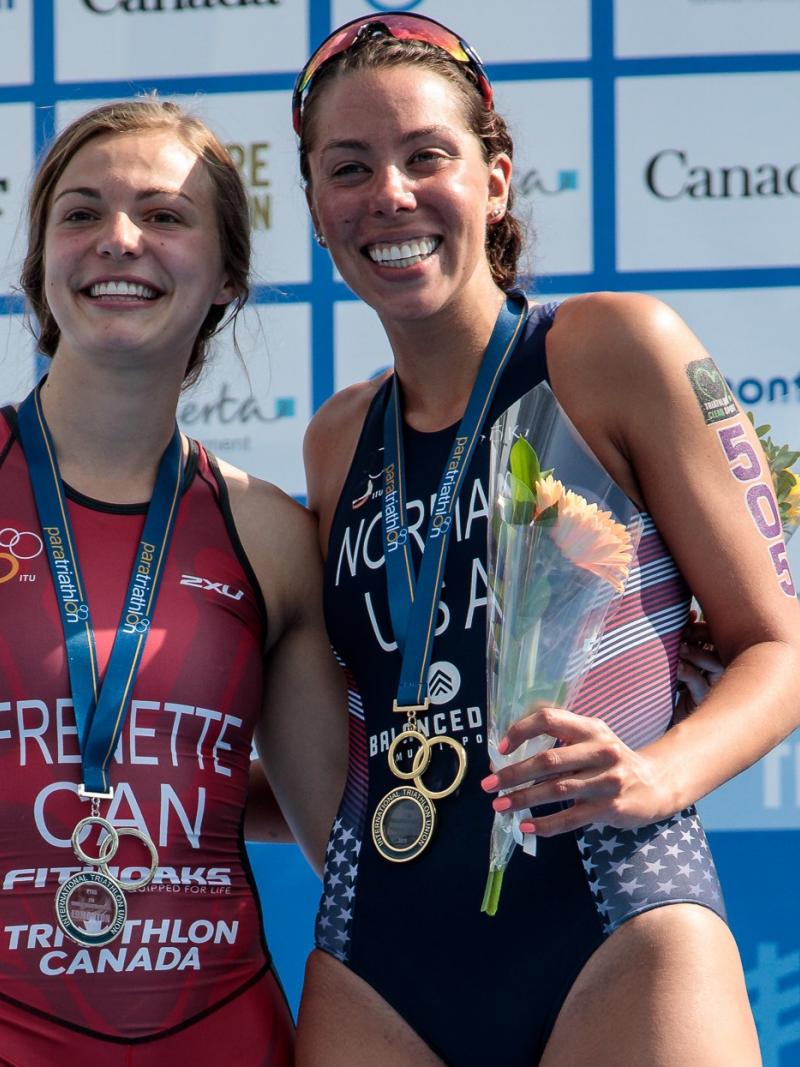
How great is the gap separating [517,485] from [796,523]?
0.67m

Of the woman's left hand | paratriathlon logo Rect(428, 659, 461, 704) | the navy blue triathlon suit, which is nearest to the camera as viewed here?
the woman's left hand

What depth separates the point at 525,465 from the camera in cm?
146

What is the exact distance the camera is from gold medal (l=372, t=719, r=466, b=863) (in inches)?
69.9

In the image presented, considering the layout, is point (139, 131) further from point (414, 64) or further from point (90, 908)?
point (90, 908)

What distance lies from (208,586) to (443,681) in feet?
1.29

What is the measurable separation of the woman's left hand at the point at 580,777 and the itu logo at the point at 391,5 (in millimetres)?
2238

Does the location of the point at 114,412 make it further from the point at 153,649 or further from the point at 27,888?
the point at 27,888

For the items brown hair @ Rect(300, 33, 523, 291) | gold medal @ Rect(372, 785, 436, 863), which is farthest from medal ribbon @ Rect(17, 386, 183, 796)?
brown hair @ Rect(300, 33, 523, 291)

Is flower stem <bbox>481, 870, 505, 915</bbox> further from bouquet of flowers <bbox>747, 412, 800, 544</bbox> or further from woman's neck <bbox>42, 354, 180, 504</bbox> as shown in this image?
woman's neck <bbox>42, 354, 180, 504</bbox>

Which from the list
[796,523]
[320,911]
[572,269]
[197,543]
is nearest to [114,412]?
[197,543]

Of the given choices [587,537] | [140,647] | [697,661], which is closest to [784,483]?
[697,661]

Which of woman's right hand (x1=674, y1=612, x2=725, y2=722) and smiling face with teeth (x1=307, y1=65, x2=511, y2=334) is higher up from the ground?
smiling face with teeth (x1=307, y1=65, x2=511, y2=334)

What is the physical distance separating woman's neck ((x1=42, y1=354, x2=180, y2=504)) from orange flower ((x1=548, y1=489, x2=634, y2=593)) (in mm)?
806

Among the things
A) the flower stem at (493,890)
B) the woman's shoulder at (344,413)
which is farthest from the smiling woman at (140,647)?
the flower stem at (493,890)
